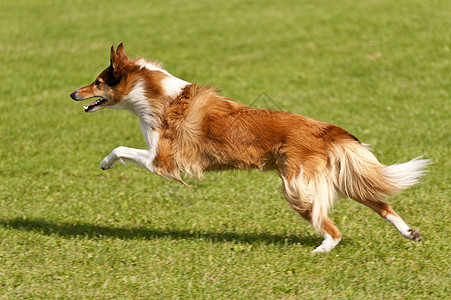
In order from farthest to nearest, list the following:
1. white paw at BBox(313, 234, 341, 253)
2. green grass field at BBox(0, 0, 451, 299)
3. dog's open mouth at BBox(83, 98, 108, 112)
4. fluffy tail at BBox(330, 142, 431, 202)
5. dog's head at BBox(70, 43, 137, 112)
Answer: dog's open mouth at BBox(83, 98, 108, 112), dog's head at BBox(70, 43, 137, 112), white paw at BBox(313, 234, 341, 253), fluffy tail at BBox(330, 142, 431, 202), green grass field at BBox(0, 0, 451, 299)

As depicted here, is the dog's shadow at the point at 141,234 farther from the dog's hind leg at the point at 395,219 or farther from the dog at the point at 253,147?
the dog's hind leg at the point at 395,219

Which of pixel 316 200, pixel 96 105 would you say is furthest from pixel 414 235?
pixel 96 105

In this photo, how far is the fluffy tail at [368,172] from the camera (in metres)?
6.03

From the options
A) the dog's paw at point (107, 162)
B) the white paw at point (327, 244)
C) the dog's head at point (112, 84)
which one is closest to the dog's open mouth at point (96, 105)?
the dog's head at point (112, 84)

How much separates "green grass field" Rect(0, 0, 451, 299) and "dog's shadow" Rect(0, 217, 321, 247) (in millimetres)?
33

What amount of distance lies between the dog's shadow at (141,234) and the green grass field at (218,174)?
0.03 m

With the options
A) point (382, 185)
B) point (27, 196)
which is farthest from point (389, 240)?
point (27, 196)

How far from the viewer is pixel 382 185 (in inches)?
238

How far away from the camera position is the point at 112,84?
677 centimetres

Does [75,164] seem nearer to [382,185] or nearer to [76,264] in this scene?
[76,264]

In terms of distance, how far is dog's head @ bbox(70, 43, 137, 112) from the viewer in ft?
21.9

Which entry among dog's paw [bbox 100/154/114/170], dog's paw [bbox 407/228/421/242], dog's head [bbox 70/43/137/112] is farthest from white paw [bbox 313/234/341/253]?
dog's head [bbox 70/43/137/112]

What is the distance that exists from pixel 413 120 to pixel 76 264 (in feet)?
25.3

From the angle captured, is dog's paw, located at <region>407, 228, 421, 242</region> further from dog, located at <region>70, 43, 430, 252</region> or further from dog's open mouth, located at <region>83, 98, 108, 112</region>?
dog's open mouth, located at <region>83, 98, 108, 112</region>
